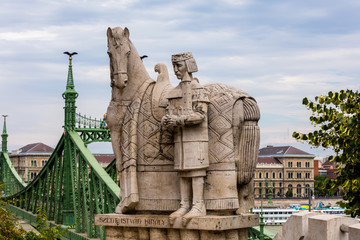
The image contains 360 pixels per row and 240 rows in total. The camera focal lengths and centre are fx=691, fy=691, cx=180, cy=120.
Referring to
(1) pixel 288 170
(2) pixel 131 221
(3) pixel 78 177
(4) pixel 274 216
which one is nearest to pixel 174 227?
(2) pixel 131 221

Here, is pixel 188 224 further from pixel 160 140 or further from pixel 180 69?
pixel 180 69

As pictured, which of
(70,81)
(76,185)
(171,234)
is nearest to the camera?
(171,234)

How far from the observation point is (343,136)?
13453mm

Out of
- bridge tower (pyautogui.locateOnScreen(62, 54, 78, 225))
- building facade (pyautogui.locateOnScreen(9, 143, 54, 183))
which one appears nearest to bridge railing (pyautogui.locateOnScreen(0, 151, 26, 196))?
bridge tower (pyautogui.locateOnScreen(62, 54, 78, 225))

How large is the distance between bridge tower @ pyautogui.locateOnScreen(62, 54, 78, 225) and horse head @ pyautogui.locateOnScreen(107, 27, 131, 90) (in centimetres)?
1906

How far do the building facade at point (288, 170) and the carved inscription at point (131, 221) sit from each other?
110m

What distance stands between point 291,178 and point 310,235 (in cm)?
12128

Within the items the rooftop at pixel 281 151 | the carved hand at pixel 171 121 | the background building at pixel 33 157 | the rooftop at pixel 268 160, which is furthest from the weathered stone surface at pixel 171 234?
the rooftop at pixel 281 151

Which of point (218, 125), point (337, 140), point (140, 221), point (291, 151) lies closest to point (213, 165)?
point (218, 125)

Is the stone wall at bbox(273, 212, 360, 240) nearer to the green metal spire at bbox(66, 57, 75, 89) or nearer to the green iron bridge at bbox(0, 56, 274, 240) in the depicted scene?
the green iron bridge at bbox(0, 56, 274, 240)

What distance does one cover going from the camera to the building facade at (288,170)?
122 meters

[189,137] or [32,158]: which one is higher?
[32,158]

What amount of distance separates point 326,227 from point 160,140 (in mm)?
5003

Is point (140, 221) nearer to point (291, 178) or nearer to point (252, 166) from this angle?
point (252, 166)
